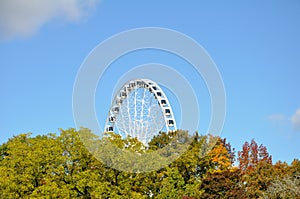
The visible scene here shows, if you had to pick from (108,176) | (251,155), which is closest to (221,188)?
(108,176)

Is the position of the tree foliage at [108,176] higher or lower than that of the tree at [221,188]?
higher

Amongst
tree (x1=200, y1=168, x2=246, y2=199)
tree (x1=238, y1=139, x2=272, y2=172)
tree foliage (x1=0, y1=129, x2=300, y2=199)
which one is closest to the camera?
tree (x1=200, y1=168, x2=246, y2=199)

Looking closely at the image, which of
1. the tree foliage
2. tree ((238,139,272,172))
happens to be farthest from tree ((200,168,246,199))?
tree ((238,139,272,172))

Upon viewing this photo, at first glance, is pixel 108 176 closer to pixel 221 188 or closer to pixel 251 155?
pixel 221 188

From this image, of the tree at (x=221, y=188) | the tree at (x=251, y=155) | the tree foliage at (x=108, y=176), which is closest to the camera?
the tree at (x=221, y=188)

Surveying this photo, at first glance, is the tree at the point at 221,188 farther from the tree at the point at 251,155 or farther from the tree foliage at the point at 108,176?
the tree at the point at 251,155

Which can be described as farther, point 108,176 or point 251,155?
point 251,155

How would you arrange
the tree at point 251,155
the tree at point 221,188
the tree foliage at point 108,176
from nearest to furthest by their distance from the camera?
the tree at point 221,188
the tree foliage at point 108,176
the tree at point 251,155

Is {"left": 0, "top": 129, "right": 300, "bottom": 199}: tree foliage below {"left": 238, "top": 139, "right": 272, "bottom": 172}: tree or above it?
below

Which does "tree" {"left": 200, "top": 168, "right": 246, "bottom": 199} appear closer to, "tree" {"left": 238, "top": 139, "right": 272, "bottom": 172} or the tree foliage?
the tree foliage

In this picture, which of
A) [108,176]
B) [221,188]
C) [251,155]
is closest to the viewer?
[221,188]

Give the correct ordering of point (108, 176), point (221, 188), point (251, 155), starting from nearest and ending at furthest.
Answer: point (221, 188) < point (108, 176) < point (251, 155)

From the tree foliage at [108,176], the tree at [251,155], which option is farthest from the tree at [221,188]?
the tree at [251,155]

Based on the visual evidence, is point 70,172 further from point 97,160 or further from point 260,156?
point 260,156
